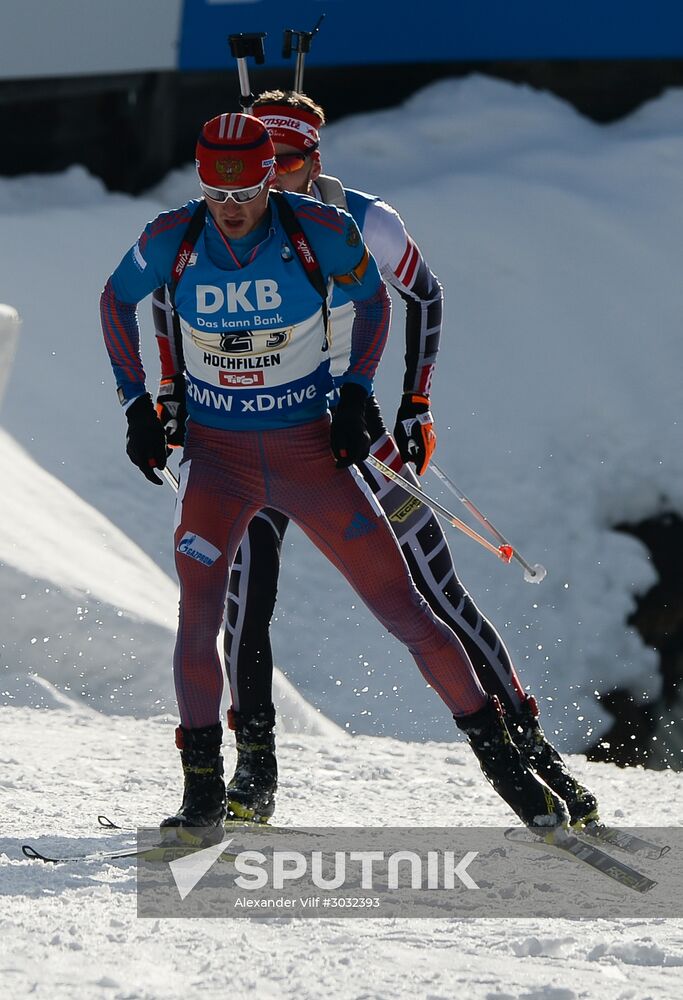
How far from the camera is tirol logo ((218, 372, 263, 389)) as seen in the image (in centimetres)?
438

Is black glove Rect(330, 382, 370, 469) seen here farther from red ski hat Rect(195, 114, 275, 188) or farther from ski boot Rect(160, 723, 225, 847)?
ski boot Rect(160, 723, 225, 847)

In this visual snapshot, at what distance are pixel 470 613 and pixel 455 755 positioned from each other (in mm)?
1802

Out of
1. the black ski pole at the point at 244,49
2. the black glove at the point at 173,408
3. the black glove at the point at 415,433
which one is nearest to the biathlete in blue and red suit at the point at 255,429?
the black glove at the point at 173,408

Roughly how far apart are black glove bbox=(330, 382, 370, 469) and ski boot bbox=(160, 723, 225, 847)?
0.92 meters

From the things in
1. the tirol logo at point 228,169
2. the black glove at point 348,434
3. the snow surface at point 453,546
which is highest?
the tirol logo at point 228,169

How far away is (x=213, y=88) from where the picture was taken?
15102mm

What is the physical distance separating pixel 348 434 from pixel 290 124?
1348 millimetres

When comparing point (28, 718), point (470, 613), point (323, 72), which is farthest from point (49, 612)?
point (323, 72)

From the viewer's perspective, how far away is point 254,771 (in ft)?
15.9

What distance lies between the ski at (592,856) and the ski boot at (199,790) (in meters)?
1.03

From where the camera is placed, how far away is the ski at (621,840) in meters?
4.55

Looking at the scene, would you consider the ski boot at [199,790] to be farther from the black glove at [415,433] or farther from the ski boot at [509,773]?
the black glove at [415,433]

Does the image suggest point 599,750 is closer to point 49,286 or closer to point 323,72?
point 49,286

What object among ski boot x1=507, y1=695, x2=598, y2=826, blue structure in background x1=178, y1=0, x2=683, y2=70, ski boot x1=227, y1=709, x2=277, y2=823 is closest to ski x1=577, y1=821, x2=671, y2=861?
ski boot x1=507, y1=695, x2=598, y2=826
